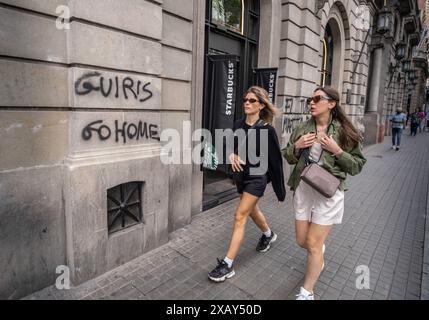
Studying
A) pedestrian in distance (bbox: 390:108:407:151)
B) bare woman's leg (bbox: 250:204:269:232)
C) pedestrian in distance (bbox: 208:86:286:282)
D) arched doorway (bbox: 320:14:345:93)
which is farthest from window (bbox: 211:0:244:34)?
pedestrian in distance (bbox: 390:108:407:151)

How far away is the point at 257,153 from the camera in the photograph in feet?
10.7

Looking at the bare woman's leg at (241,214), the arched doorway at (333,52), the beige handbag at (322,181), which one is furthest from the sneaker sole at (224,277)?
the arched doorway at (333,52)

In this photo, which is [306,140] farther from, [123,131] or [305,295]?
[123,131]

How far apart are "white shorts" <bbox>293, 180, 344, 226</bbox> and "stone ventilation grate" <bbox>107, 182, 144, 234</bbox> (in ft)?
6.62

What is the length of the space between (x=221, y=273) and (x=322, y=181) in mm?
1563

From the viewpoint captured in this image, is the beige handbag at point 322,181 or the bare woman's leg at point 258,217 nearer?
the beige handbag at point 322,181

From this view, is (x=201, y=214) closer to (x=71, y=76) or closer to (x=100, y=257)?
(x=100, y=257)

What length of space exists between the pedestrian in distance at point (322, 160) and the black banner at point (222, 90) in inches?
91.2

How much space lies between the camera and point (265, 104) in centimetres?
326

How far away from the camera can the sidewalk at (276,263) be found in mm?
3129

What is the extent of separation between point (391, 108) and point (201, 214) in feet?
73.6

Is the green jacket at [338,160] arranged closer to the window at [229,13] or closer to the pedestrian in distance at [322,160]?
the pedestrian in distance at [322,160]

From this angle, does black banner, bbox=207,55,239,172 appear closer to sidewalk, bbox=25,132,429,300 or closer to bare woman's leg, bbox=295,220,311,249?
sidewalk, bbox=25,132,429,300
